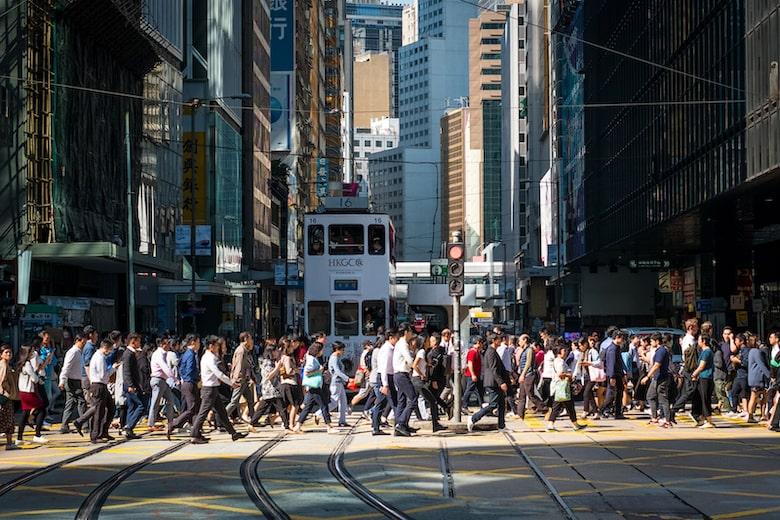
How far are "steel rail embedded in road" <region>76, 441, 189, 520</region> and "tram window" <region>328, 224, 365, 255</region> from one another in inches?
607

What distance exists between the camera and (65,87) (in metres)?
45.4

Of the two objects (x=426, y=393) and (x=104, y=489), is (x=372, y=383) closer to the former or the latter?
(x=426, y=393)

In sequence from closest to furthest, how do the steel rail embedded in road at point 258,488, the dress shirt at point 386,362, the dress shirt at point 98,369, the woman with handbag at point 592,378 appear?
the steel rail embedded in road at point 258,488 → the dress shirt at point 98,369 → the dress shirt at point 386,362 → the woman with handbag at point 592,378

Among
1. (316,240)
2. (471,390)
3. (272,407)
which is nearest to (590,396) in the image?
(471,390)

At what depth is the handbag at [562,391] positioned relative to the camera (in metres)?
24.3

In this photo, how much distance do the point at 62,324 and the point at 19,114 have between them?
6.38 meters

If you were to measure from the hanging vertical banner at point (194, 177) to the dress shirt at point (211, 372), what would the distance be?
5017cm

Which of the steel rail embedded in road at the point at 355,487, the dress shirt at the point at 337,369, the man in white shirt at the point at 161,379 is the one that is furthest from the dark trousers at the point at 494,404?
the man in white shirt at the point at 161,379

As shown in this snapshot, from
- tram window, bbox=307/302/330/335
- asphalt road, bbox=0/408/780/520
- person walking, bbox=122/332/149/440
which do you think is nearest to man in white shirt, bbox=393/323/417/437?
asphalt road, bbox=0/408/780/520

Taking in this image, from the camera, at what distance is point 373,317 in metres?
36.3

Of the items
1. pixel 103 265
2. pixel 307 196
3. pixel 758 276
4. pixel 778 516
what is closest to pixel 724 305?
pixel 758 276

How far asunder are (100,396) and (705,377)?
1037 cm

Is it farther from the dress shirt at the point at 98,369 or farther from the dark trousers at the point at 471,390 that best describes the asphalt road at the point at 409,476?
the dark trousers at the point at 471,390

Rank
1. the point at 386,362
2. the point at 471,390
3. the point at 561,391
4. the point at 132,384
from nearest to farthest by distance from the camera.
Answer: the point at 132,384, the point at 386,362, the point at 561,391, the point at 471,390
